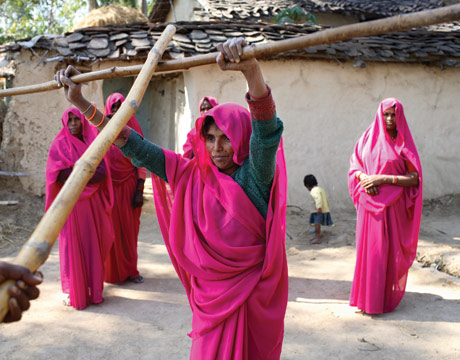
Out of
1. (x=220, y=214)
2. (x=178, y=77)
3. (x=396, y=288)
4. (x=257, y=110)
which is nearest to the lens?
(x=257, y=110)

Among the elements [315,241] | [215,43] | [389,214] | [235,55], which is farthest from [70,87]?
[215,43]

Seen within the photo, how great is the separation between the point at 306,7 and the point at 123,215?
9317 millimetres

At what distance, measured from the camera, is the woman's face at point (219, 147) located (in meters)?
2.40

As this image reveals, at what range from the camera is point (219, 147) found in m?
2.40

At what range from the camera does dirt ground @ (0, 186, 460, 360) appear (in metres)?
3.78

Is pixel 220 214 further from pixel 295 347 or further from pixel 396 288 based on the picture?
pixel 396 288

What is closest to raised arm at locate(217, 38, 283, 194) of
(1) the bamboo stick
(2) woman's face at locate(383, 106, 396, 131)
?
(1) the bamboo stick

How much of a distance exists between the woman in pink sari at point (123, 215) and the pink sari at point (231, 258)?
3036 millimetres

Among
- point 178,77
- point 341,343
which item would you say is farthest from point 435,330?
point 178,77

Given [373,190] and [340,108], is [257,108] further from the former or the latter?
[340,108]

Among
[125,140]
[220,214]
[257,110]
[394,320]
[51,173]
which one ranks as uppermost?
[257,110]

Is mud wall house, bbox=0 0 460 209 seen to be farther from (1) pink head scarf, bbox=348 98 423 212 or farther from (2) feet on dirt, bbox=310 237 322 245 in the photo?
(1) pink head scarf, bbox=348 98 423 212

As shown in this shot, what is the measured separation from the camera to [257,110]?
2.11 metres

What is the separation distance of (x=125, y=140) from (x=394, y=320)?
3.23 metres
